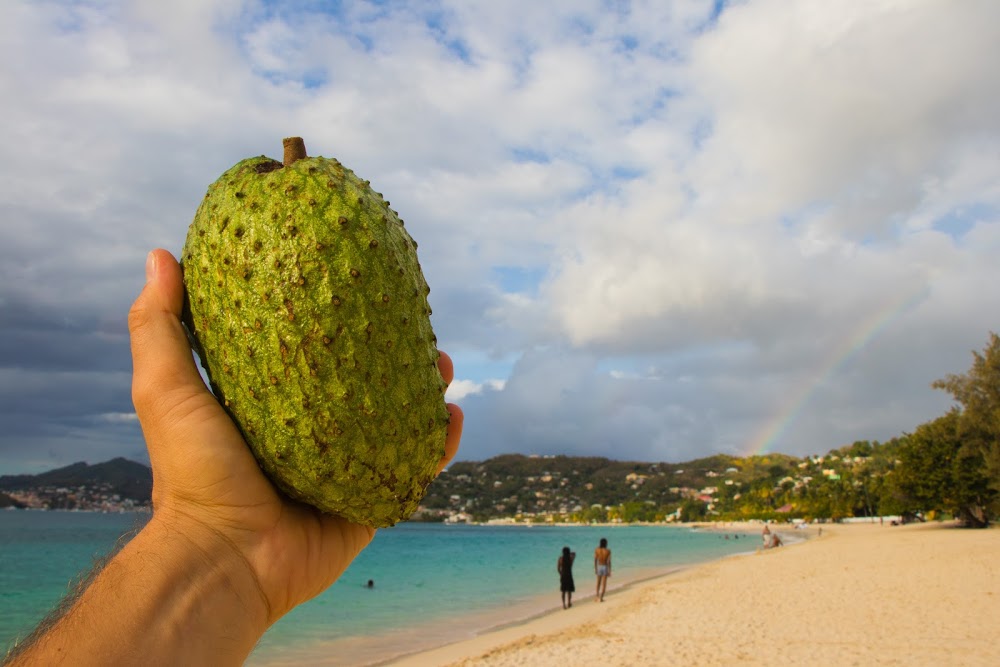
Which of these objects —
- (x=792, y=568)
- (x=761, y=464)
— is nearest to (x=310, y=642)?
(x=792, y=568)

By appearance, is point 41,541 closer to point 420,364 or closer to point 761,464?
point 420,364

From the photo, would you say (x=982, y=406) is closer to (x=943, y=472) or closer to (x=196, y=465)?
(x=943, y=472)

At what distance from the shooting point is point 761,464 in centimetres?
17150

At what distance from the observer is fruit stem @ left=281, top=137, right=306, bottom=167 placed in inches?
102

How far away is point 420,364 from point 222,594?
0.99m

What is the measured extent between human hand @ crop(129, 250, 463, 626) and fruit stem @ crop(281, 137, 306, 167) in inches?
22.2

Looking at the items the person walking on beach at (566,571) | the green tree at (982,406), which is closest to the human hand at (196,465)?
the person walking on beach at (566,571)

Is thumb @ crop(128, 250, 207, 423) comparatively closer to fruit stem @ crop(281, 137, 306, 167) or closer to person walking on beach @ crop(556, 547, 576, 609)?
fruit stem @ crop(281, 137, 306, 167)

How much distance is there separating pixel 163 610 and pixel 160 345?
0.87 m

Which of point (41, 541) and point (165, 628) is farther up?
point (165, 628)

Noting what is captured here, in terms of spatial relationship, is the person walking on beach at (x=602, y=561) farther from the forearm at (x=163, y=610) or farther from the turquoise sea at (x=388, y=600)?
the forearm at (x=163, y=610)

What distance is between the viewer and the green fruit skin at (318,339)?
7.22 feet

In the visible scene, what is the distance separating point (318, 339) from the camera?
86.3 inches

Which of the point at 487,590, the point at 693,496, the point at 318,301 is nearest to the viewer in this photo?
the point at 318,301
